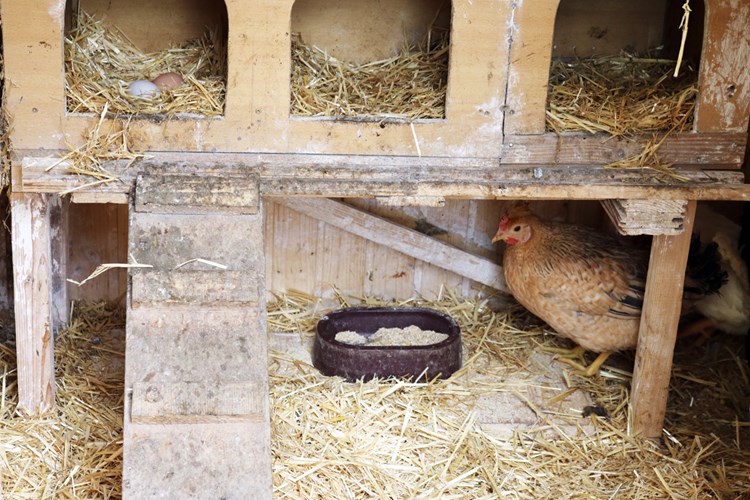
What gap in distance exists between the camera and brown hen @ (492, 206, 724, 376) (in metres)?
4.20

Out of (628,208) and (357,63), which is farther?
(357,63)

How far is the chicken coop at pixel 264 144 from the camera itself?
2988mm

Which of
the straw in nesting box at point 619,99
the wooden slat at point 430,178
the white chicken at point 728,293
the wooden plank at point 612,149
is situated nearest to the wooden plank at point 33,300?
the wooden slat at point 430,178

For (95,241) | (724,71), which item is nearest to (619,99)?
(724,71)

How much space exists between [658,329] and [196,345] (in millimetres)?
2016

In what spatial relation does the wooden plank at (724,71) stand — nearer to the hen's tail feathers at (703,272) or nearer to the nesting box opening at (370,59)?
the hen's tail feathers at (703,272)

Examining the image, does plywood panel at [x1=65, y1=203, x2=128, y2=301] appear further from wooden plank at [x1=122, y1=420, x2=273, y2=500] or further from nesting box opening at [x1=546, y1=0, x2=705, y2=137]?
nesting box opening at [x1=546, y1=0, x2=705, y2=137]

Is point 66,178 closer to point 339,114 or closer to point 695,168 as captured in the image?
point 339,114

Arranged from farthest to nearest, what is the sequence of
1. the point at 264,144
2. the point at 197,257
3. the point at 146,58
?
the point at 146,58, the point at 264,144, the point at 197,257

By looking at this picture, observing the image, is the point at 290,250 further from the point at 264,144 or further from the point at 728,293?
the point at 728,293

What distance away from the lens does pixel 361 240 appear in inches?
192

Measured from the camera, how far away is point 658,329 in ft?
13.1

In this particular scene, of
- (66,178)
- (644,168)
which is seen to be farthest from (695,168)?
(66,178)

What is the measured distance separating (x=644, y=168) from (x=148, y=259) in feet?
6.32
